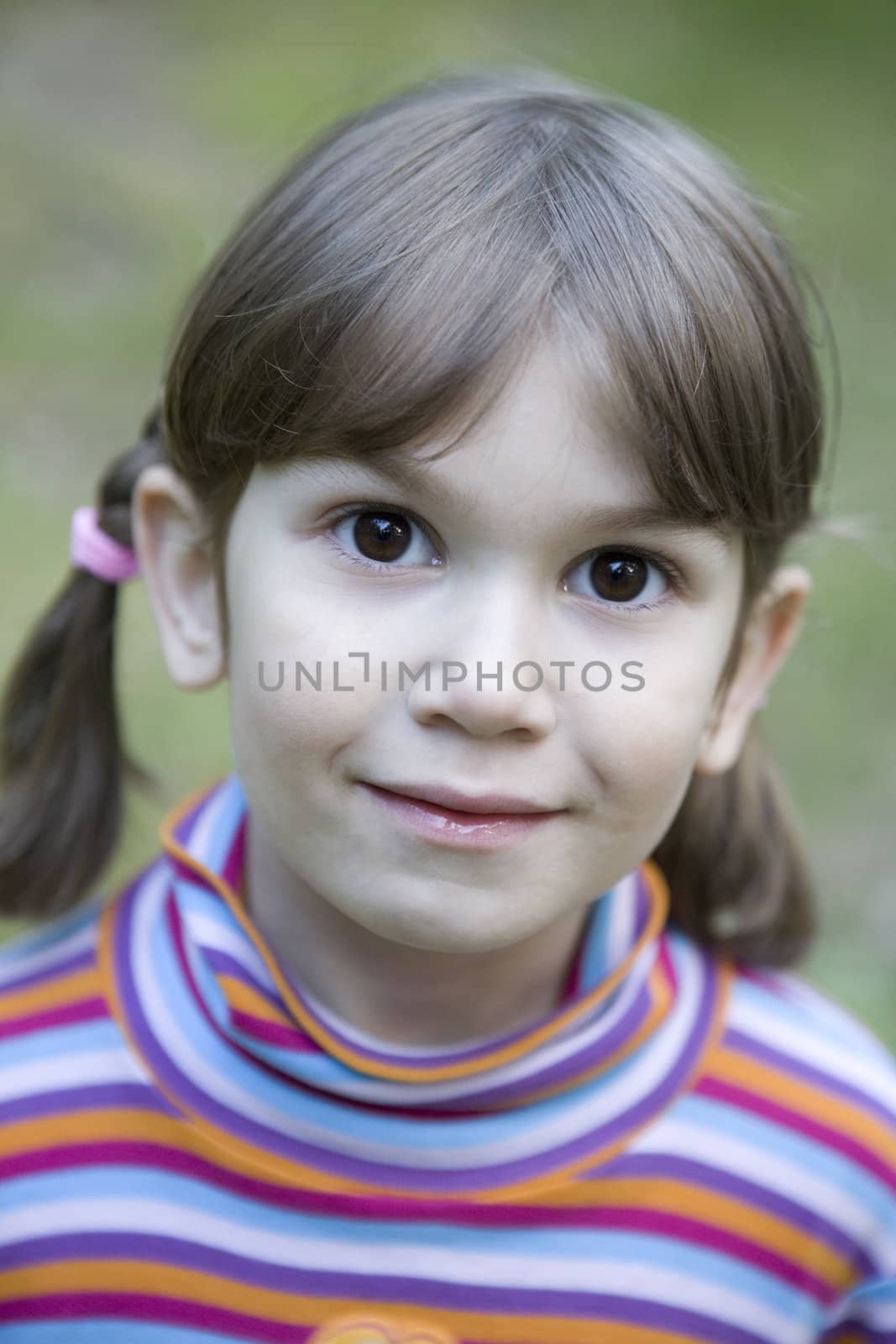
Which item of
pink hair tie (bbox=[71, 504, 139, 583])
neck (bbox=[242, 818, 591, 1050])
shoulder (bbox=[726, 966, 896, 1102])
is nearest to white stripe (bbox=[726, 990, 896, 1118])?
shoulder (bbox=[726, 966, 896, 1102])

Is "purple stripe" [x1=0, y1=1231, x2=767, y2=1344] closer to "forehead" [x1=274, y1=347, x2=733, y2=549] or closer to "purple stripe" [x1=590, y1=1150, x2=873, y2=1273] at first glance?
"purple stripe" [x1=590, y1=1150, x2=873, y2=1273]

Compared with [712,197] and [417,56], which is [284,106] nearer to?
[417,56]

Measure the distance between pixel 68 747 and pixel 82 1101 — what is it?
1.43 ft

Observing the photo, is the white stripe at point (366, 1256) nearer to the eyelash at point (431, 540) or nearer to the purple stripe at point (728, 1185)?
the purple stripe at point (728, 1185)

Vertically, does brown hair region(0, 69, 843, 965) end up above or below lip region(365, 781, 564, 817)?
above

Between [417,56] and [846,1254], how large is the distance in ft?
14.0

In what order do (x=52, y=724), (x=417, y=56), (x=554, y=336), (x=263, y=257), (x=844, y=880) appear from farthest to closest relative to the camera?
(x=417, y=56)
(x=844, y=880)
(x=52, y=724)
(x=263, y=257)
(x=554, y=336)

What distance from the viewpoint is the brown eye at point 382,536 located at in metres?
1.33

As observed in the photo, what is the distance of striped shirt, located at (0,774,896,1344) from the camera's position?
144 centimetres

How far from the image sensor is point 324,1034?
146cm

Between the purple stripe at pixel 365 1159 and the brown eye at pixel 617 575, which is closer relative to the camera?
the brown eye at pixel 617 575

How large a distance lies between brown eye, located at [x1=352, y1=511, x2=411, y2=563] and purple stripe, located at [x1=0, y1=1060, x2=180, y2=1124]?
1.87 feet

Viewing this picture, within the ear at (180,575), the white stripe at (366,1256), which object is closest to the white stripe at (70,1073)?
the white stripe at (366,1256)

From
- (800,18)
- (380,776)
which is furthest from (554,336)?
(800,18)
